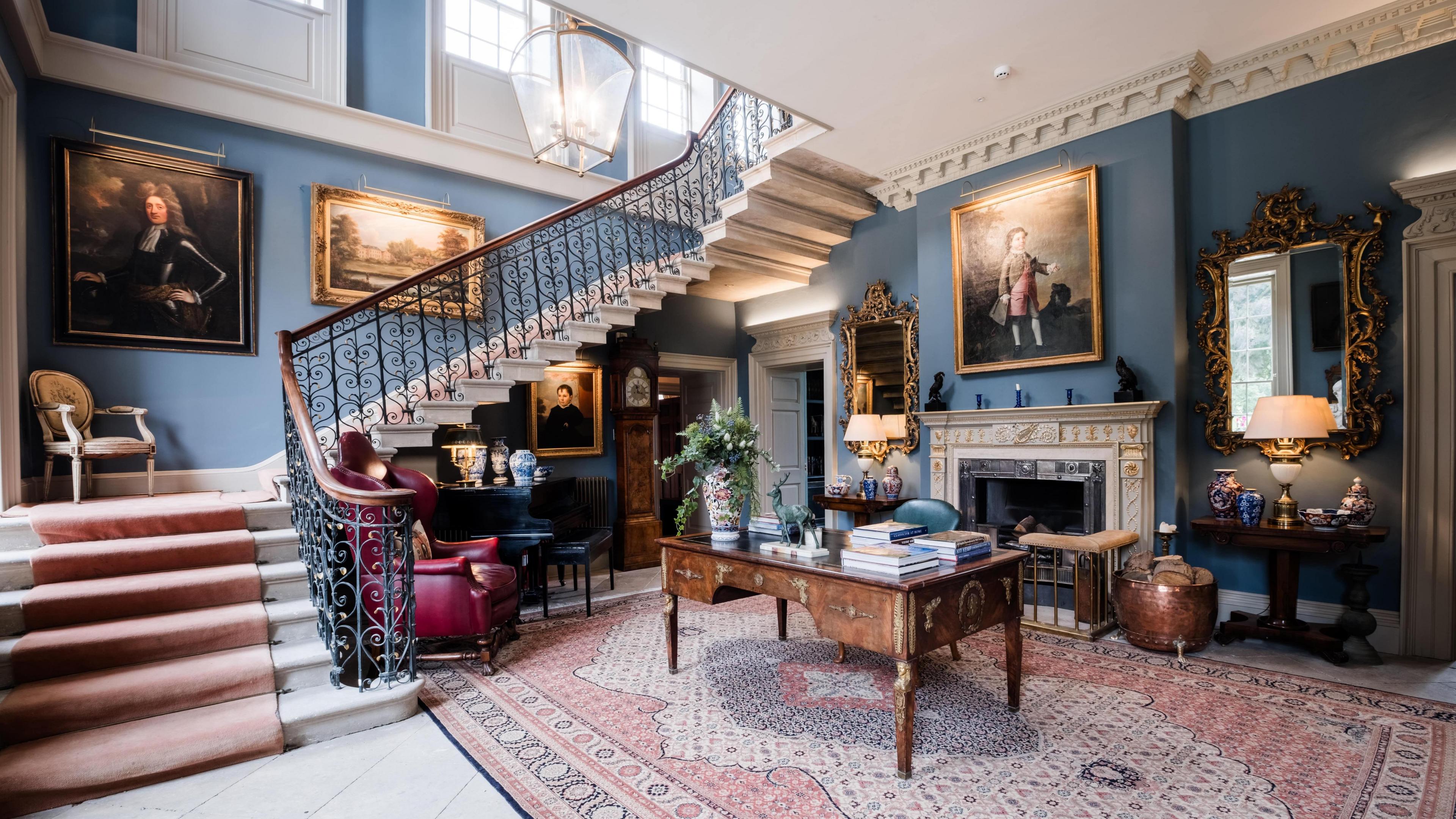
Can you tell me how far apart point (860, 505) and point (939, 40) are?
372cm

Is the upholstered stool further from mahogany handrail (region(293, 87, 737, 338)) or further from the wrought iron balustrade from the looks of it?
mahogany handrail (region(293, 87, 737, 338))

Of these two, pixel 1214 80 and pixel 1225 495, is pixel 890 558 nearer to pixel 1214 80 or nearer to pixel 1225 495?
pixel 1225 495

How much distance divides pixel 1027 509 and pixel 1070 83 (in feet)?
10.6

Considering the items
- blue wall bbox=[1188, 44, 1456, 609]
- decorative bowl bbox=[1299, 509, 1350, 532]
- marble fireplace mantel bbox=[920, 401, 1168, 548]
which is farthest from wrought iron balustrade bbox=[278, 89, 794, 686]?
decorative bowl bbox=[1299, 509, 1350, 532]

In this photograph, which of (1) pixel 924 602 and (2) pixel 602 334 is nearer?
(1) pixel 924 602

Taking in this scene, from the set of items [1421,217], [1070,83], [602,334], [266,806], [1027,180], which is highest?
[1070,83]

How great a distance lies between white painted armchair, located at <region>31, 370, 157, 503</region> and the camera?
417 centimetres

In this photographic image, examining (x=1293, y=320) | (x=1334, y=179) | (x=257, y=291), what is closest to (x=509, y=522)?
(x=257, y=291)

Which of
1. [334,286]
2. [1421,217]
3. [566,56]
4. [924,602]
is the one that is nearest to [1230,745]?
[924,602]

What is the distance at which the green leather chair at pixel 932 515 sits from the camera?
12.3 ft

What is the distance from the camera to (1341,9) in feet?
12.4

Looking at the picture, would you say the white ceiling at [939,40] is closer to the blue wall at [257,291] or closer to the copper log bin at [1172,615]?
the copper log bin at [1172,615]

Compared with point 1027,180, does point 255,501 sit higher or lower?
lower

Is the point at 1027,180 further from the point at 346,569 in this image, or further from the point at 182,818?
the point at 182,818
